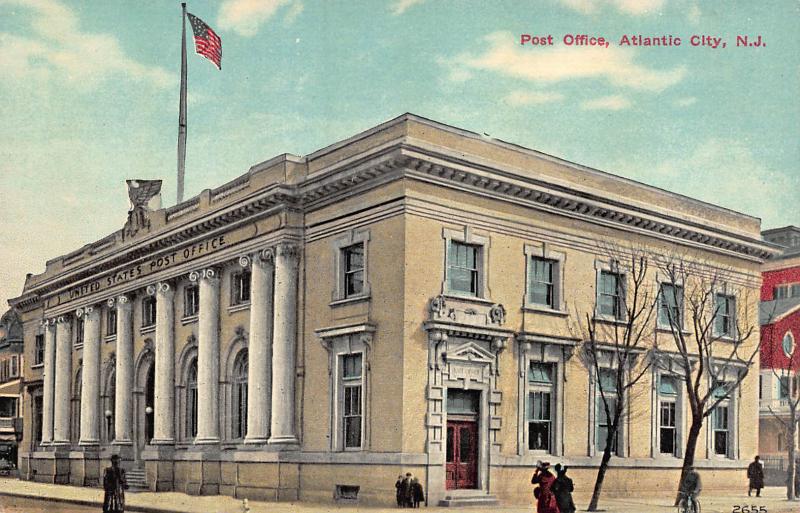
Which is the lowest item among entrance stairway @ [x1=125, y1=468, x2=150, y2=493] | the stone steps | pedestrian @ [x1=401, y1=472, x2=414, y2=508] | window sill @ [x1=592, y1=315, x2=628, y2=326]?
entrance stairway @ [x1=125, y1=468, x2=150, y2=493]

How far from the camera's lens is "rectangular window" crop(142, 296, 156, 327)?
4038 cm

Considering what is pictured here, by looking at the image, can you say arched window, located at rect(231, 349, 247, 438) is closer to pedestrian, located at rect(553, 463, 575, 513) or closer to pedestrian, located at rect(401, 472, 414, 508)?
pedestrian, located at rect(401, 472, 414, 508)

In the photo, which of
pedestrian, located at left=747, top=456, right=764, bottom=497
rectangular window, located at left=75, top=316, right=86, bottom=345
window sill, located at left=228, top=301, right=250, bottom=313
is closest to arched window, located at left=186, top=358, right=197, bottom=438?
window sill, located at left=228, top=301, right=250, bottom=313

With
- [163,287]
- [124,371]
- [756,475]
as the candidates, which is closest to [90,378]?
[124,371]

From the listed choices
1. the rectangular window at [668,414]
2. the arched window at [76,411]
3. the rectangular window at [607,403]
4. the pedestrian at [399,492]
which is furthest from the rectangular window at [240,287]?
the arched window at [76,411]

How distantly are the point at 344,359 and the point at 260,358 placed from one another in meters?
3.79

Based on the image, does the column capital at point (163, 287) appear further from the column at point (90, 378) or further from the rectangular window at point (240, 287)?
the column at point (90, 378)

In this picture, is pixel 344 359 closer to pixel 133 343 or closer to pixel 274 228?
pixel 274 228

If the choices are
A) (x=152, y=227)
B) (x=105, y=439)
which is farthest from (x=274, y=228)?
(x=105, y=439)

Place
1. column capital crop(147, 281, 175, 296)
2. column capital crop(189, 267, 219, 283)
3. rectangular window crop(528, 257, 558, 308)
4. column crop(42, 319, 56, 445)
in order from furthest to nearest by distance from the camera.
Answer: column crop(42, 319, 56, 445)
column capital crop(147, 281, 175, 296)
column capital crop(189, 267, 219, 283)
rectangular window crop(528, 257, 558, 308)

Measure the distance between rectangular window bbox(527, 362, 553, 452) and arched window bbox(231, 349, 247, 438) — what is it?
10.1 metres

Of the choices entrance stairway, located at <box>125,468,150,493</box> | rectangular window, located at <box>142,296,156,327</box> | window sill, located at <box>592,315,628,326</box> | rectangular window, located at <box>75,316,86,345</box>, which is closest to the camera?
window sill, located at <box>592,315,628,326</box>

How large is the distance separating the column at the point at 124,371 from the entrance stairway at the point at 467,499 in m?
18.5

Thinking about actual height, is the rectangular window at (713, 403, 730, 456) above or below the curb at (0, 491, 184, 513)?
above
